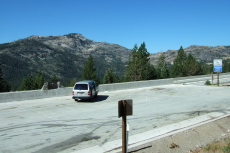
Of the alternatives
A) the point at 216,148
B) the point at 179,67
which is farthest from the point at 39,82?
the point at 216,148

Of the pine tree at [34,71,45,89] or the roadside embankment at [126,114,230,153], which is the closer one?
the roadside embankment at [126,114,230,153]

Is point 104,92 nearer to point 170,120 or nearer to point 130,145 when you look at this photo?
point 170,120

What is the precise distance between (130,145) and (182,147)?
5.58 ft

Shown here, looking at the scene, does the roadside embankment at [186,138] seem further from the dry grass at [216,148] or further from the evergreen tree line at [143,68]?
the evergreen tree line at [143,68]

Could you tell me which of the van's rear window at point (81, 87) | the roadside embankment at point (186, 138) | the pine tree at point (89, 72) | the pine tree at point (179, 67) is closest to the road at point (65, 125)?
the roadside embankment at point (186, 138)

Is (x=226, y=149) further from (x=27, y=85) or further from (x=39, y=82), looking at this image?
(x=27, y=85)

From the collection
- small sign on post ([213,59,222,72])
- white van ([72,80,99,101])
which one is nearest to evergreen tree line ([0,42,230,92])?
small sign on post ([213,59,222,72])

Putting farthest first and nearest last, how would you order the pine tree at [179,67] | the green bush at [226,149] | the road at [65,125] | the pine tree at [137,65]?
the pine tree at [179,67]
the pine tree at [137,65]
the road at [65,125]
the green bush at [226,149]

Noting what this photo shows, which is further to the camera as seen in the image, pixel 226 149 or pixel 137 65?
pixel 137 65

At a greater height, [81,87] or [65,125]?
[81,87]

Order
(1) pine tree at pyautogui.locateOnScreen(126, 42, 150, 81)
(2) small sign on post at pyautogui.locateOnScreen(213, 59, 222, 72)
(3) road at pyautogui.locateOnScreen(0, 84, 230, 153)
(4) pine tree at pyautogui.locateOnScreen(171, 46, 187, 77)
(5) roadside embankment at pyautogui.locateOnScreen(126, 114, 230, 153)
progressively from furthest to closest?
(4) pine tree at pyautogui.locateOnScreen(171, 46, 187, 77) → (1) pine tree at pyautogui.locateOnScreen(126, 42, 150, 81) → (2) small sign on post at pyautogui.locateOnScreen(213, 59, 222, 72) → (3) road at pyautogui.locateOnScreen(0, 84, 230, 153) → (5) roadside embankment at pyautogui.locateOnScreen(126, 114, 230, 153)

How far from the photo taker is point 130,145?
7.89 meters

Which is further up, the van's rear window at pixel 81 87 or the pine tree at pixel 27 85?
the van's rear window at pixel 81 87

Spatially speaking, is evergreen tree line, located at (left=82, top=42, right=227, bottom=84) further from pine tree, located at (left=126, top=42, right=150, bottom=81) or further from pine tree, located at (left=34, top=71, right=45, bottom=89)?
pine tree, located at (left=34, top=71, right=45, bottom=89)
